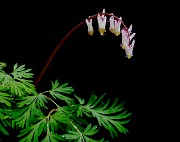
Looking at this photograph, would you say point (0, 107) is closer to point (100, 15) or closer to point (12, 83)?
point (12, 83)

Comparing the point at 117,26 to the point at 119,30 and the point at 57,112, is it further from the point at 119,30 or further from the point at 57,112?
the point at 57,112

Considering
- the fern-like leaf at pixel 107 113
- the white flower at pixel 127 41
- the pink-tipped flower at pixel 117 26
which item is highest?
the pink-tipped flower at pixel 117 26

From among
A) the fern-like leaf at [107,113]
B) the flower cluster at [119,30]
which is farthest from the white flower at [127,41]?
the fern-like leaf at [107,113]

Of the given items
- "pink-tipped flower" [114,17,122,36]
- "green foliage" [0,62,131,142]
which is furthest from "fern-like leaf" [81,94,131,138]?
"pink-tipped flower" [114,17,122,36]

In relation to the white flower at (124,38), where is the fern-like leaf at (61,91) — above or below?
below

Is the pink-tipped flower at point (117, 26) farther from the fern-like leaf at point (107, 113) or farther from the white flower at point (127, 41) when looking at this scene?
the fern-like leaf at point (107, 113)

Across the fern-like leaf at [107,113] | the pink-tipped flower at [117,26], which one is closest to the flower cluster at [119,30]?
the pink-tipped flower at [117,26]

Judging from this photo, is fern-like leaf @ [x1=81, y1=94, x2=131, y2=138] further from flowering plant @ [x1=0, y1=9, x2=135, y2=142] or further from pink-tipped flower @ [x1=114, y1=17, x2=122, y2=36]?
pink-tipped flower @ [x1=114, y1=17, x2=122, y2=36]
